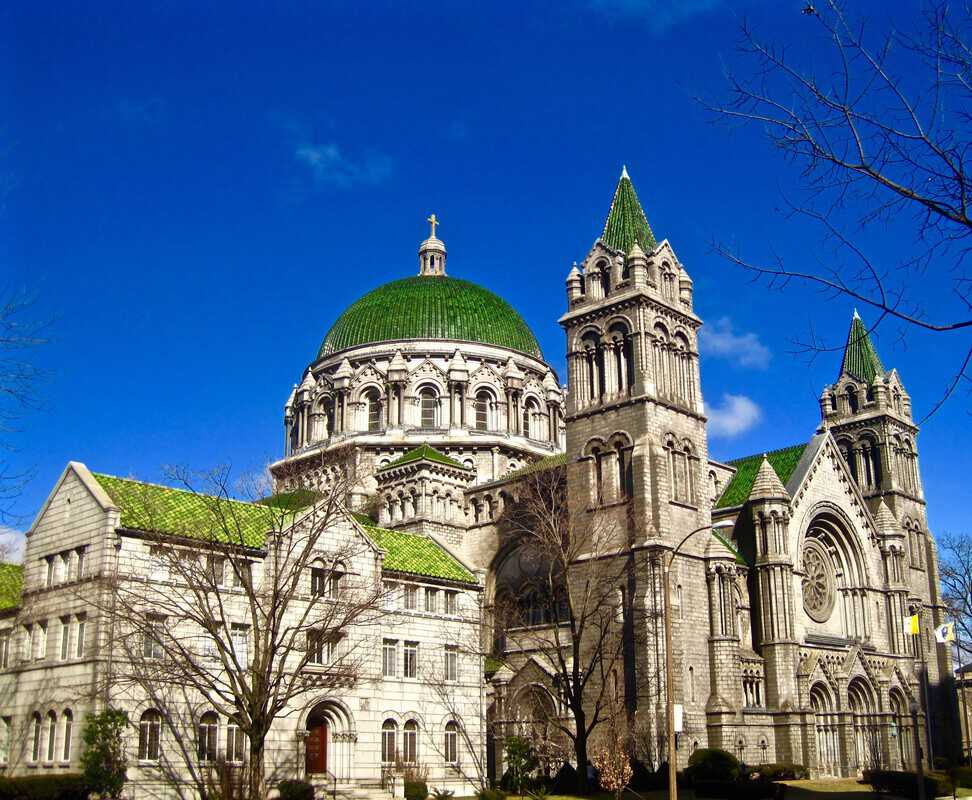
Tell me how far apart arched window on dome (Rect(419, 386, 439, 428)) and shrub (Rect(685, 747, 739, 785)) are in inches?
1501

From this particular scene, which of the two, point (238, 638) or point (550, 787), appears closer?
point (238, 638)

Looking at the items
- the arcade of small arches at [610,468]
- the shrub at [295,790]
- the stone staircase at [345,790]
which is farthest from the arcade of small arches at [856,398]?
the shrub at [295,790]

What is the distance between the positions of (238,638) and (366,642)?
20.9 ft

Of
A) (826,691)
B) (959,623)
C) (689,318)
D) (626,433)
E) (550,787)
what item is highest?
(689,318)

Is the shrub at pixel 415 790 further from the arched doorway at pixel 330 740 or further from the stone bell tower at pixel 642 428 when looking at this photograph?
the stone bell tower at pixel 642 428

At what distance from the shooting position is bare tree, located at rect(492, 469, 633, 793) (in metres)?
50.1

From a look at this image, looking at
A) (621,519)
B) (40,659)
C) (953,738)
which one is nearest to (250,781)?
(40,659)

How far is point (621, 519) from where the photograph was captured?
57000mm

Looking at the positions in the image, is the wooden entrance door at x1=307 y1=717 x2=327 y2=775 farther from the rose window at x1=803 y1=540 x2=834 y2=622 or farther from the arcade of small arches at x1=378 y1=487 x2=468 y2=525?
the rose window at x1=803 y1=540 x2=834 y2=622

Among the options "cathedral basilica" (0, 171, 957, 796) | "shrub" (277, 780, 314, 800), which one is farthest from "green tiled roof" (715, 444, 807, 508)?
"shrub" (277, 780, 314, 800)

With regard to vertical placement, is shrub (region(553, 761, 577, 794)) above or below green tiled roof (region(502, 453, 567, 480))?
below

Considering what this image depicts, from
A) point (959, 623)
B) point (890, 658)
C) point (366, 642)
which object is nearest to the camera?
point (366, 642)

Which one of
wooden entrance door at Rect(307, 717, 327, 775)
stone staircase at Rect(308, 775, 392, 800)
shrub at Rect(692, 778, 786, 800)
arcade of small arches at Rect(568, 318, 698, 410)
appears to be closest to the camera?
shrub at Rect(692, 778, 786, 800)

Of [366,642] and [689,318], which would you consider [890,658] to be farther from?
[366,642]
